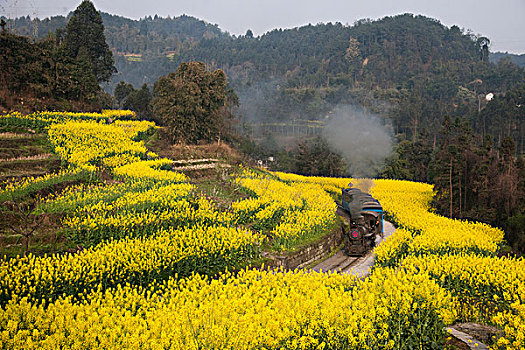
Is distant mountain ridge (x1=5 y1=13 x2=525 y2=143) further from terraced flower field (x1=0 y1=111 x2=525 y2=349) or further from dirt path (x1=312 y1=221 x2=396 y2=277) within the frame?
terraced flower field (x1=0 y1=111 x2=525 y2=349)

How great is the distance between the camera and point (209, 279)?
1446cm

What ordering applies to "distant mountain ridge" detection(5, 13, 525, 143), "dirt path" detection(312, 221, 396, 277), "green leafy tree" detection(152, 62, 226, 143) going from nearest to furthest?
"dirt path" detection(312, 221, 396, 277) → "green leafy tree" detection(152, 62, 226, 143) → "distant mountain ridge" detection(5, 13, 525, 143)

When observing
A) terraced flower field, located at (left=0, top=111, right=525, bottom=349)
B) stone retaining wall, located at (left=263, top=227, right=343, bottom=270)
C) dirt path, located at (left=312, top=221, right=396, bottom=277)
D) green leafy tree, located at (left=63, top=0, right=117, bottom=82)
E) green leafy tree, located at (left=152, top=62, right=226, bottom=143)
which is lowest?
dirt path, located at (left=312, top=221, right=396, bottom=277)

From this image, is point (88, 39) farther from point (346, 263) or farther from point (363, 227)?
point (346, 263)

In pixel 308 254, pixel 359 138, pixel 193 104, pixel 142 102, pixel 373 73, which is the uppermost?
pixel 373 73

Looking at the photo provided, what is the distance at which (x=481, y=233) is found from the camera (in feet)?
70.5

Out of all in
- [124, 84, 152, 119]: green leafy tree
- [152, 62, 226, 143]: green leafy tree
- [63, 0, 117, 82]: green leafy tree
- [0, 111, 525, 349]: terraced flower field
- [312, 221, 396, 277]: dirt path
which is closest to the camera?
[0, 111, 525, 349]: terraced flower field

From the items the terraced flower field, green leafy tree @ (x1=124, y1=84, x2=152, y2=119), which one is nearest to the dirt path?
the terraced flower field

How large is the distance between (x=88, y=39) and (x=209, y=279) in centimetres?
4474

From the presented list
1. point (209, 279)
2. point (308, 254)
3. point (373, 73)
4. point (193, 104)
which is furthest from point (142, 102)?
point (373, 73)

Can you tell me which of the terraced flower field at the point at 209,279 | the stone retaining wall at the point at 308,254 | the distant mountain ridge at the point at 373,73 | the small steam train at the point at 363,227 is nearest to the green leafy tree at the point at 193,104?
the terraced flower field at the point at 209,279

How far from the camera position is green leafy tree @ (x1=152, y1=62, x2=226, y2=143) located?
3556cm

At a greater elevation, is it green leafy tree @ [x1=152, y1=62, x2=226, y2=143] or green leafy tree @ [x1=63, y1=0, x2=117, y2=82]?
green leafy tree @ [x1=63, y1=0, x2=117, y2=82]

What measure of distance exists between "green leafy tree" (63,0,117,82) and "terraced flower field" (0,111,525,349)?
84.0 feet
